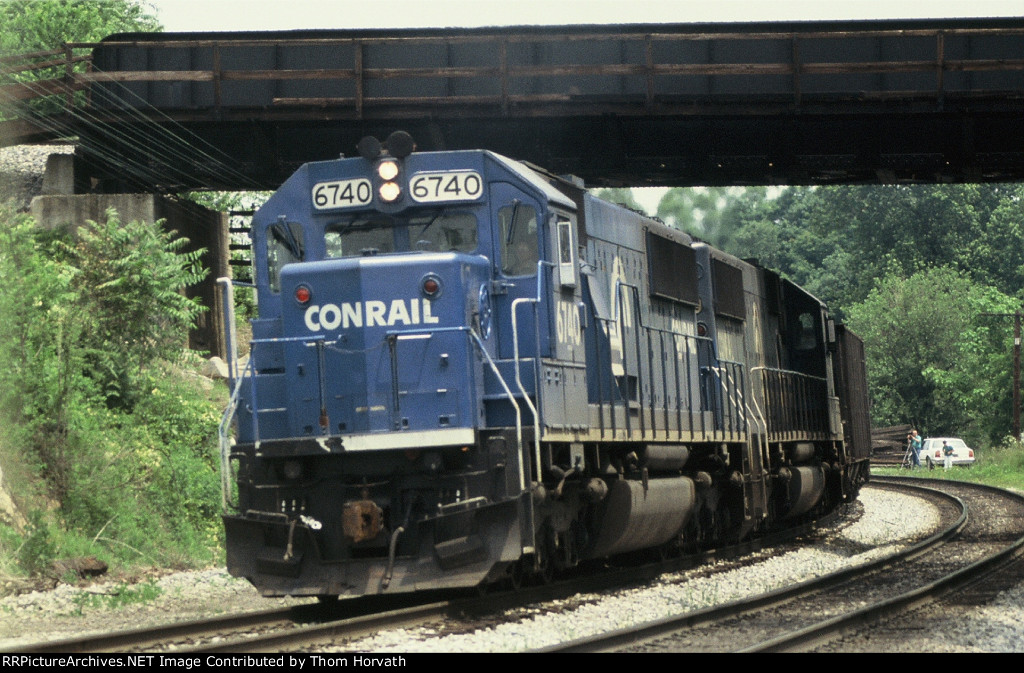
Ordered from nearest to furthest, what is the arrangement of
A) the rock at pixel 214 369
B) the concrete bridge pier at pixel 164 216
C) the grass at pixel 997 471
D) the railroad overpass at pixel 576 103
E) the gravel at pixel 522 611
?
the gravel at pixel 522 611, the railroad overpass at pixel 576 103, the concrete bridge pier at pixel 164 216, the rock at pixel 214 369, the grass at pixel 997 471

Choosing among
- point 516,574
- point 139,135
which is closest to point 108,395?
point 139,135

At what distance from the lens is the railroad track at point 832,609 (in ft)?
29.3

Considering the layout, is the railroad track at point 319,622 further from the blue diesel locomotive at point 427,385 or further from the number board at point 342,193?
the number board at point 342,193

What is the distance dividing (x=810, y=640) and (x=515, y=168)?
4651 mm

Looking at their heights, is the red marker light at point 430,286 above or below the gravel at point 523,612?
above

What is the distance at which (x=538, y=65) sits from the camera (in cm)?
2278

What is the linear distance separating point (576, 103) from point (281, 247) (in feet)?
33.2

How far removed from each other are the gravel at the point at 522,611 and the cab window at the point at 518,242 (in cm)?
284

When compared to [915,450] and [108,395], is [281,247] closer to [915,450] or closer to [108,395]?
[108,395]

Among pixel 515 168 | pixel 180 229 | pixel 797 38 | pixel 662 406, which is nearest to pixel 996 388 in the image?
pixel 797 38

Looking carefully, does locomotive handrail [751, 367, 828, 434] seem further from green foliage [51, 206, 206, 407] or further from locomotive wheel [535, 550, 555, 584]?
green foliage [51, 206, 206, 407]

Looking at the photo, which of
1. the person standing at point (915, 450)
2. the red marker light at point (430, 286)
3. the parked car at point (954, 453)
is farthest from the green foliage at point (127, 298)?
the person standing at point (915, 450)

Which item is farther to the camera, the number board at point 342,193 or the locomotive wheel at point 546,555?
the locomotive wheel at point 546,555
